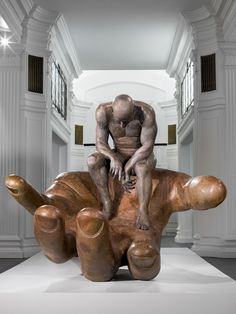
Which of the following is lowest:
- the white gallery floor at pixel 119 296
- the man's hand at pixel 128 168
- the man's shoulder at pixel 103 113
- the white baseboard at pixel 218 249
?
the white baseboard at pixel 218 249

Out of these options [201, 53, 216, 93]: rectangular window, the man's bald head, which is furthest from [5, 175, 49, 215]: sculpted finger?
[201, 53, 216, 93]: rectangular window

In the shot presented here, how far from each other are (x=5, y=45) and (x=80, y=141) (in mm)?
8369

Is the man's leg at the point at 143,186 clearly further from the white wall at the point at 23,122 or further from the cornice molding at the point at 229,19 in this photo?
the white wall at the point at 23,122

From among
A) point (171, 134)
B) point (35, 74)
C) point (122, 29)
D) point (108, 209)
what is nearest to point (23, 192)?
point (108, 209)

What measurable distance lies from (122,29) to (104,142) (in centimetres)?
796

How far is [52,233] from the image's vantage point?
9.29ft

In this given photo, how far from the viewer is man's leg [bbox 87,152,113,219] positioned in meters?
3.25

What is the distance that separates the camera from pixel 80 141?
17.7 meters

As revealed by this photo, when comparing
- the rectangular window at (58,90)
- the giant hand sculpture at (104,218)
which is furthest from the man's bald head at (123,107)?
the rectangular window at (58,90)

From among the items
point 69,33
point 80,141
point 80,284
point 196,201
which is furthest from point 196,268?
point 80,141

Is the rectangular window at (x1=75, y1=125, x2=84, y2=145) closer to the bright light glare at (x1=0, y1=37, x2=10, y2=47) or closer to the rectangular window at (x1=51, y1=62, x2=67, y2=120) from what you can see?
the rectangular window at (x1=51, y1=62, x2=67, y2=120)

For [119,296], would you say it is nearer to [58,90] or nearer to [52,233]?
[52,233]

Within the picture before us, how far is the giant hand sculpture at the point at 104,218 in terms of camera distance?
2783 millimetres

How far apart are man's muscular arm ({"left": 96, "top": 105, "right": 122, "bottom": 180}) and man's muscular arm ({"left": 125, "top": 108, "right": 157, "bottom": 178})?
0.08m
